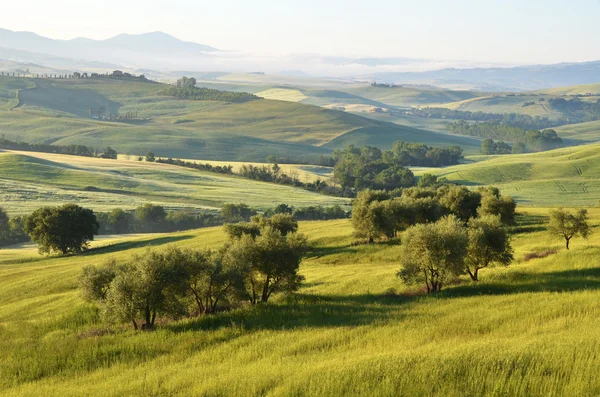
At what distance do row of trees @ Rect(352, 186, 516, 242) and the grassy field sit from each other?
53.6 ft

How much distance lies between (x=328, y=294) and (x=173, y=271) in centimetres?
1319

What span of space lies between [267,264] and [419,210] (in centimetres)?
3589

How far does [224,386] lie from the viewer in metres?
23.6

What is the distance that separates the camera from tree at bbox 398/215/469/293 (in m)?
43.2

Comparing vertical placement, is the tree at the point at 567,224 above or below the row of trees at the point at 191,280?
above

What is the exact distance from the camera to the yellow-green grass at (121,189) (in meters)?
148

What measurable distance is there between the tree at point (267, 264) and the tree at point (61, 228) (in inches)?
2326

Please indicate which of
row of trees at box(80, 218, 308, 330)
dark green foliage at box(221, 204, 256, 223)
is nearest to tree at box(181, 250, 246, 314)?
row of trees at box(80, 218, 308, 330)

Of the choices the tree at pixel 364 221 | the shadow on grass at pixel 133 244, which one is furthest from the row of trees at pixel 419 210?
the shadow on grass at pixel 133 244

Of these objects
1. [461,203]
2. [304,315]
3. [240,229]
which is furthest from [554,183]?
[304,315]

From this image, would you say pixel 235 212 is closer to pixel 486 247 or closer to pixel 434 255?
pixel 486 247

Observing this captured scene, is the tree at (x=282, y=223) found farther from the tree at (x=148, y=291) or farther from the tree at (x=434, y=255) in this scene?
the tree at (x=148, y=291)

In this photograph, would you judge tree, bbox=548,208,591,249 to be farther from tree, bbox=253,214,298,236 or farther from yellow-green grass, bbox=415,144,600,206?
yellow-green grass, bbox=415,144,600,206

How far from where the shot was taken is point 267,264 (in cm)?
4441
